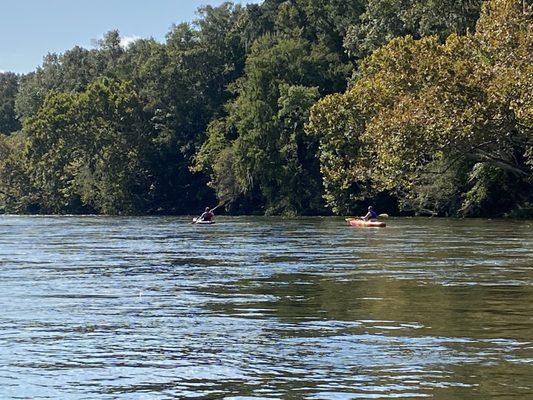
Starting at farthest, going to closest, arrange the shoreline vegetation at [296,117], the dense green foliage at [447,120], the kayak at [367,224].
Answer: the shoreline vegetation at [296,117] → the dense green foliage at [447,120] → the kayak at [367,224]

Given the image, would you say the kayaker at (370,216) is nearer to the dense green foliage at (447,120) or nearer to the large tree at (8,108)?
the dense green foliage at (447,120)

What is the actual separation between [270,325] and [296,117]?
230 feet

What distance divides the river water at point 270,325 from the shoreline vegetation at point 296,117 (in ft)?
84.0

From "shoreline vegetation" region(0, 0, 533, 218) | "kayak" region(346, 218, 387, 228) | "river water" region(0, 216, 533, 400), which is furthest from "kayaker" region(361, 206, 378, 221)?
"river water" region(0, 216, 533, 400)

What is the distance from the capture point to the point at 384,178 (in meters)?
65.8

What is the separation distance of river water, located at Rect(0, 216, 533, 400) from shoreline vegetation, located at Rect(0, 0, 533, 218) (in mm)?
25590

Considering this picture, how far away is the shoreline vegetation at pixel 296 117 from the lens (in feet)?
193

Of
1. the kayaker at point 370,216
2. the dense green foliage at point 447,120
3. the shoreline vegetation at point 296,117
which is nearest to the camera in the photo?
the dense green foliage at point 447,120

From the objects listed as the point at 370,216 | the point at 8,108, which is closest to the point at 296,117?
the point at 370,216

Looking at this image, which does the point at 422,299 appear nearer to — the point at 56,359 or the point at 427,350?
the point at 427,350

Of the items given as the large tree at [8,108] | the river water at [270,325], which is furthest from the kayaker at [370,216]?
the large tree at [8,108]

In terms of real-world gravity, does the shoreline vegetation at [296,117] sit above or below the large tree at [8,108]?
below

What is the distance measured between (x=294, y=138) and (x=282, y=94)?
3.69m

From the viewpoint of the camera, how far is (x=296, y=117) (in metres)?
87.0
